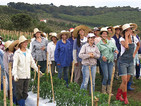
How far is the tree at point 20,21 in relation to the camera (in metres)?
41.5

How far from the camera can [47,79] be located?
6328 mm

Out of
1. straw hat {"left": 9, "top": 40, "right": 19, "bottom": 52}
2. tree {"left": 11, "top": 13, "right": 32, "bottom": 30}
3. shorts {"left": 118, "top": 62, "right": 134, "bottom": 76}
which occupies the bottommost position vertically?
shorts {"left": 118, "top": 62, "right": 134, "bottom": 76}

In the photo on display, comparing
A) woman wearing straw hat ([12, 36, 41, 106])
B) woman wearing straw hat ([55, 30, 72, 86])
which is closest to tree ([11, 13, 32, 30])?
woman wearing straw hat ([55, 30, 72, 86])

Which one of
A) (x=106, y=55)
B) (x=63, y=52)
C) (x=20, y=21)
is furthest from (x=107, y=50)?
(x=20, y=21)

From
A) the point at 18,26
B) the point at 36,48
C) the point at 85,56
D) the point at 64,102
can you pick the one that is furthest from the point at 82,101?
the point at 18,26

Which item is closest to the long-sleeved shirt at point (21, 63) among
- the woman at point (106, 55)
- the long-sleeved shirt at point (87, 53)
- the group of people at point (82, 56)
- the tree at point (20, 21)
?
the group of people at point (82, 56)

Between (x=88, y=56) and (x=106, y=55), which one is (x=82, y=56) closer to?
(x=88, y=56)

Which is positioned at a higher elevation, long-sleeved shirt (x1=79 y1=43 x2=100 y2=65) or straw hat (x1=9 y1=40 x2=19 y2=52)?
straw hat (x1=9 y1=40 x2=19 y2=52)

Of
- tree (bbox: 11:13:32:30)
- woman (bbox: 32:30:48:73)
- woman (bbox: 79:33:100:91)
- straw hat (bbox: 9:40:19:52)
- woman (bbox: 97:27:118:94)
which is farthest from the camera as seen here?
tree (bbox: 11:13:32:30)

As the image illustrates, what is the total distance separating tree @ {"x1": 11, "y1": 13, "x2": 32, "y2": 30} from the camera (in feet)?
136

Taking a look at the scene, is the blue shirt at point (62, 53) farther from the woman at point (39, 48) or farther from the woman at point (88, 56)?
the woman at point (88, 56)

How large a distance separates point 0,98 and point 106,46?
3001 millimetres

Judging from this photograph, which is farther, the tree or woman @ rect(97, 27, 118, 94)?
the tree

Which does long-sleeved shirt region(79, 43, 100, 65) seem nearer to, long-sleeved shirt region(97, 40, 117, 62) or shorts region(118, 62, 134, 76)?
long-sleeved shirt region(97, 40, 117, 62)
